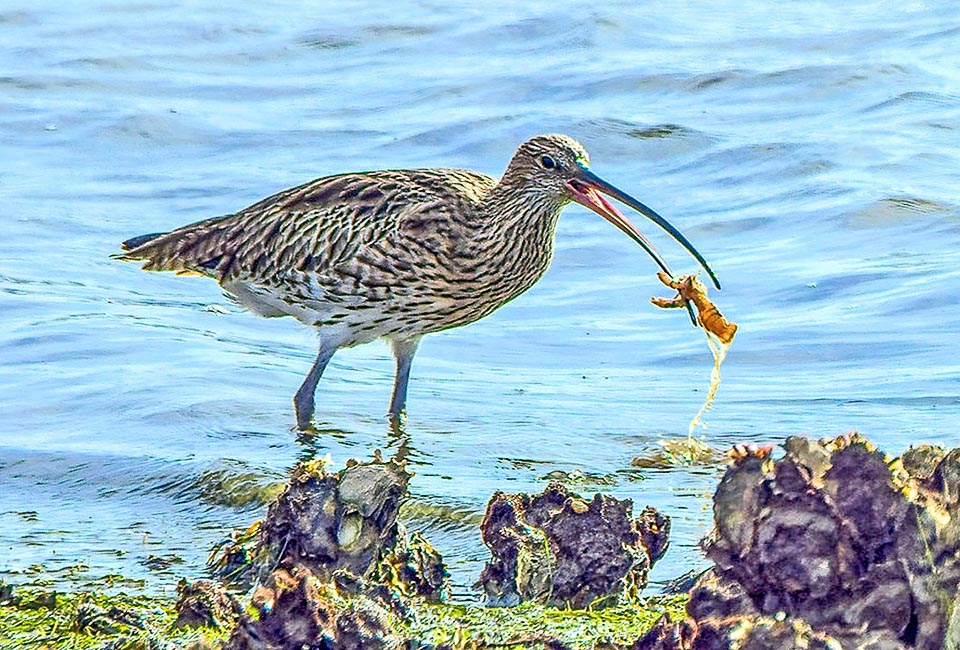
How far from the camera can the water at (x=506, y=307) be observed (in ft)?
25.6

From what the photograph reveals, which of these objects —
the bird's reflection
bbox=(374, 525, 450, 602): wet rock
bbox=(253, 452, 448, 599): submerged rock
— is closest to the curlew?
the bird's reflection

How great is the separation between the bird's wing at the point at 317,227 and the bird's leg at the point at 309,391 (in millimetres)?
404

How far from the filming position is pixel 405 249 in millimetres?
8758

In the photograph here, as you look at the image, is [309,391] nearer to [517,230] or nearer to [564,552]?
[517,230]

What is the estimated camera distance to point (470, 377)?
994 cm

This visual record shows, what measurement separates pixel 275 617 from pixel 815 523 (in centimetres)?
95

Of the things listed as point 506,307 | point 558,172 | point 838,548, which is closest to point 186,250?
point 558,172

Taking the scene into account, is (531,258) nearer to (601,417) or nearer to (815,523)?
(601,417)

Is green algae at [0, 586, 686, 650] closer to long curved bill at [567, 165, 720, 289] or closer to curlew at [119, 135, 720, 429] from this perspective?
long curved bill at [567, 165, 720, 289]

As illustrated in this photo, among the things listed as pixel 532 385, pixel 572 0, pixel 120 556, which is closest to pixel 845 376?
pixel 532 385

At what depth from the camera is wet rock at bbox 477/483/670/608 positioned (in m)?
4.75

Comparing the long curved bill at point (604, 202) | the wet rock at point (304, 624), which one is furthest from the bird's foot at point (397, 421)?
the wet rock at point (304, 624)

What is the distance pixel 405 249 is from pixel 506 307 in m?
2.65

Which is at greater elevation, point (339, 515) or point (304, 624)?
point (304, 624)
